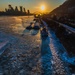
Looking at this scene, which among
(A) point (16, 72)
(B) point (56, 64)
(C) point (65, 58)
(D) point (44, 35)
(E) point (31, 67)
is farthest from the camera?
(D) point (44, 35)

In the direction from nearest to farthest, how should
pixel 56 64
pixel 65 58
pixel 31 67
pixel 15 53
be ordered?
pixel 31 67 < pixel 56 64 < pixel 65 58 < pixel 15 53

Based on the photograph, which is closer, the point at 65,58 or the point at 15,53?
the point at 65,58

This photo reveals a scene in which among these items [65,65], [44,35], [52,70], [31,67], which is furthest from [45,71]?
[44,35]

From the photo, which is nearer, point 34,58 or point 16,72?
point 16,72

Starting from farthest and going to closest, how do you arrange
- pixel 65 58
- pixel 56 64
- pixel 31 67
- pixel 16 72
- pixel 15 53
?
pixel 15 53
pixel 65 58
pixel 56 64
pixel 31 67
pixel 16 72

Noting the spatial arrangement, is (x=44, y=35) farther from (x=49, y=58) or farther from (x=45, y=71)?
(x=45, y=71)

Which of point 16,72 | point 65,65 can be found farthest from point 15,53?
point 65,65

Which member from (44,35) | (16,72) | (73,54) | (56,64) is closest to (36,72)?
(16,72)

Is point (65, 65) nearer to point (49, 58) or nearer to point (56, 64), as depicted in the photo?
point (56, 64)

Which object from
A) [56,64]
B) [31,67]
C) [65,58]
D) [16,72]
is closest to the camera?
[16,72]
